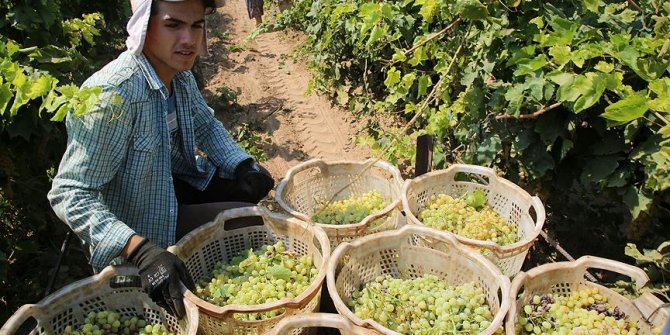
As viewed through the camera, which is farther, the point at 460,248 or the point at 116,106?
the point at 460,248

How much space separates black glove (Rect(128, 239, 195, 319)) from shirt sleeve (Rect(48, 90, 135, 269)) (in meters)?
0.15

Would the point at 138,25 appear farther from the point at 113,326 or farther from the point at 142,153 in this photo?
the point at 113,326

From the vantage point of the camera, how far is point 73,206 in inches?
83.4

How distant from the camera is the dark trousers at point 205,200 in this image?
9.20 feet

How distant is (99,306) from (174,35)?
124cm

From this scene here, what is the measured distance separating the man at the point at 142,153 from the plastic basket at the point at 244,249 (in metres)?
0.16

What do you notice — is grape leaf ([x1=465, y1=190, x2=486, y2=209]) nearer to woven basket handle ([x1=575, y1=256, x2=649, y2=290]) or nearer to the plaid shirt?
woven basket handle ([x1=575, y1=256, x2=649, y2=290])

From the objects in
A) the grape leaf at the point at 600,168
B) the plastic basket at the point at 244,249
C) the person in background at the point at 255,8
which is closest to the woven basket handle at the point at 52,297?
the plastic basket at the point at 244,249

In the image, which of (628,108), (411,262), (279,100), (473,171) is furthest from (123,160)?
(279,100)

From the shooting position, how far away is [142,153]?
7.73ft

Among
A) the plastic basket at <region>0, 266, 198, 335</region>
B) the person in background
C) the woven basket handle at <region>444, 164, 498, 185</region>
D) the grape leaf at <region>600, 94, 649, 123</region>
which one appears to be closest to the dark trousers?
the plastic basket at <region>0, 266, 198, 335</region>

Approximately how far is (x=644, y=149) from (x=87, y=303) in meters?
2.62

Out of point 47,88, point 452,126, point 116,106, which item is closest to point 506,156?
point 452,126

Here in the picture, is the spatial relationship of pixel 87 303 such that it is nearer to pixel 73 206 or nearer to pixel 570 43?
pixel 73 206
